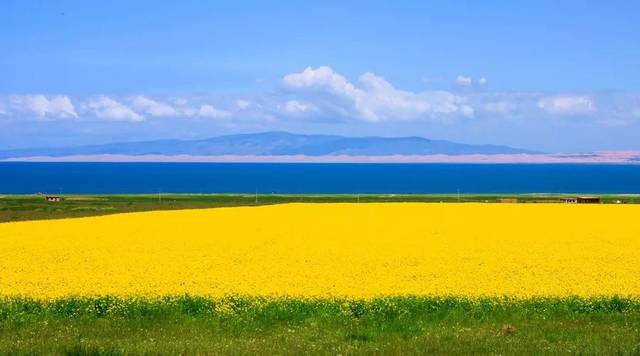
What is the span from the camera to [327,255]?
81.7 feet

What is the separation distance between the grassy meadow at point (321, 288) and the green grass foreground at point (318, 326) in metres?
0.04

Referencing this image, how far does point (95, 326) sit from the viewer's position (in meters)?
14.8

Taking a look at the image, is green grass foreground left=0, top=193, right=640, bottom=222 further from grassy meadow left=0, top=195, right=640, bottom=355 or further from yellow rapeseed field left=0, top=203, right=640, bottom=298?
grassy meadow left=0, top=195, right=640, bottom=355

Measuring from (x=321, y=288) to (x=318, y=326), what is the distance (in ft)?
13.7

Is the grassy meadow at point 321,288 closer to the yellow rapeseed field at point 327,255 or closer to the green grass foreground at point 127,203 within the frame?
the yellow rapeseed field at point 327,255

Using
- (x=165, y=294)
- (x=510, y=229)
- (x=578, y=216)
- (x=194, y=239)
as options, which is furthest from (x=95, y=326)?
(x=578, y=216)

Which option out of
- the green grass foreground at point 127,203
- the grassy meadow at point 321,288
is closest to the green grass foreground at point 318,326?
the grassy meadow at point 321,288

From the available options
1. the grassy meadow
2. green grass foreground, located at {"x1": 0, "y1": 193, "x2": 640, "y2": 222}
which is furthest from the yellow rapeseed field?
green grass foreground, located at {"x1": 0, "y1": 193, "x2": 640, "y2": 222}

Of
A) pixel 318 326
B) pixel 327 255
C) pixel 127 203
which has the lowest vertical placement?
pixel 318 326

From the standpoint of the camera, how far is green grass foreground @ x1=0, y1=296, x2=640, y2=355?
12.2 metres

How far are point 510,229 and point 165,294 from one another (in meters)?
18.0

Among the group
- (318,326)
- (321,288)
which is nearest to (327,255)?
(321,288)

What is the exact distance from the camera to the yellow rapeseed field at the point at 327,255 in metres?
19.4

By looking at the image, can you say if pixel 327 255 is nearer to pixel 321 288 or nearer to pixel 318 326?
pixel 321 288
